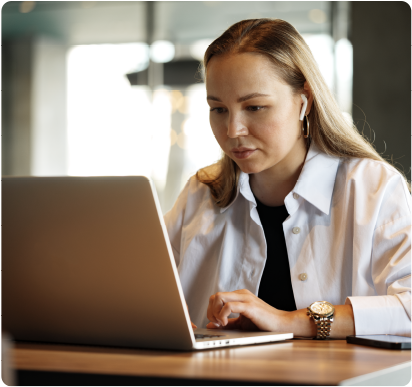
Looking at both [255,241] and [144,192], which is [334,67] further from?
[144,192]

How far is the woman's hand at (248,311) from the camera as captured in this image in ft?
3.69

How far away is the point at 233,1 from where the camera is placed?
15.3 ft

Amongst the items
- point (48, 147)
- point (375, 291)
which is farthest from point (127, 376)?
point (48, 147)

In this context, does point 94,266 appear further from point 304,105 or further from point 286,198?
point 304,105

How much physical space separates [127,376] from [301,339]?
517 mm

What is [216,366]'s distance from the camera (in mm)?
762

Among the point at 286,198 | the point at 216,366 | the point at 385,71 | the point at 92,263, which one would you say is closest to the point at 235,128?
the point at 286,198

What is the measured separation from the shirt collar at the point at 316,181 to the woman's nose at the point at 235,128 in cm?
22

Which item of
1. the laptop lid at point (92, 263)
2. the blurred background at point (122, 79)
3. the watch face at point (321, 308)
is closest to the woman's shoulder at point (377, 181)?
the watch face at point (321, 308)

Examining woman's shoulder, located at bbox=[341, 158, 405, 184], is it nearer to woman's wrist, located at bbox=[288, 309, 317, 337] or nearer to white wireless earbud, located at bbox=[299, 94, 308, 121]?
white wireless earbud, located at bbox=[299, 94, 308, 121]

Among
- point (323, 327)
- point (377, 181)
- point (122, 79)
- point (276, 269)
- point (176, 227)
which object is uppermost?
point (122, 79)

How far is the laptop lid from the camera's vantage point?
0.87m

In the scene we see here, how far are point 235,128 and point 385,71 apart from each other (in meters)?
2.38

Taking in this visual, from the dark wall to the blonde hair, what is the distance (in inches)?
73.8
